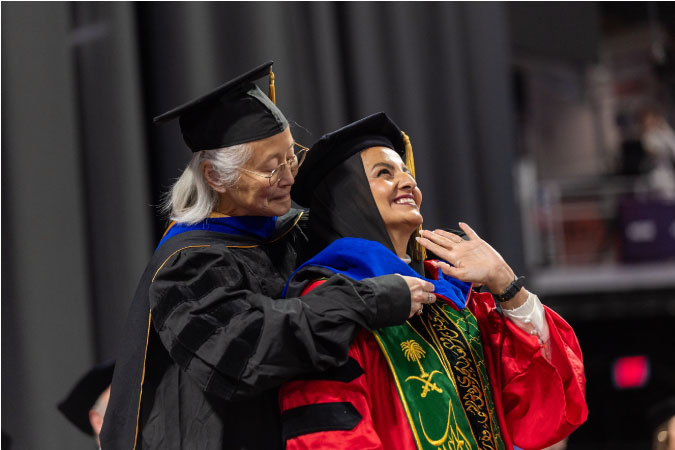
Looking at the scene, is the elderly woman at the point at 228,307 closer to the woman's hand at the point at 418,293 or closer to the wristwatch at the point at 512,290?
the woman's hand at the point at 418,293

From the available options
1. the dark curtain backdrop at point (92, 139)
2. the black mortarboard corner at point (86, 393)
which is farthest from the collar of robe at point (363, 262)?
the black mortarboard corner at point (86, 393)

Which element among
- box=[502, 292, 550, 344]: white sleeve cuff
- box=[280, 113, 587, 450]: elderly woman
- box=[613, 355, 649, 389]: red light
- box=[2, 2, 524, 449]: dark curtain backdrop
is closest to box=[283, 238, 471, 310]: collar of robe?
box=[280, 113, 587, 450]: elderly woman

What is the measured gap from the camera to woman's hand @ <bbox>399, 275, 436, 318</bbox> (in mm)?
1618

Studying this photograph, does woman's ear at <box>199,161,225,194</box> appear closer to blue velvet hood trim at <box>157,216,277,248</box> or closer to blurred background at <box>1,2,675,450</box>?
blue velvet hood trim at <box>157,216,277,248</box>

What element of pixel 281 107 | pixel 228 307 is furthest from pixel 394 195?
pixel 281 107

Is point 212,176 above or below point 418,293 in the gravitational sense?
above

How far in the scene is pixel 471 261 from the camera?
5.60ft

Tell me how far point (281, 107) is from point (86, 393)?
131cm

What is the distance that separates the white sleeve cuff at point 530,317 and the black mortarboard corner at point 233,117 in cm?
66

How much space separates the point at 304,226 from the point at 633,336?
16.0 ft

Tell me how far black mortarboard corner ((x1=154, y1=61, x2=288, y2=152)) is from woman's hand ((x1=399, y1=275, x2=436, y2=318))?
0.45 meters

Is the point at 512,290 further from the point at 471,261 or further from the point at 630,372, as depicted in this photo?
the point at 630,372

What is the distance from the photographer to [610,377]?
5.44 meters

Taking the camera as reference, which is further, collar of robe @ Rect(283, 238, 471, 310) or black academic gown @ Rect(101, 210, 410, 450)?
collar of robe @ Rect(283, 238, 471, 310)
